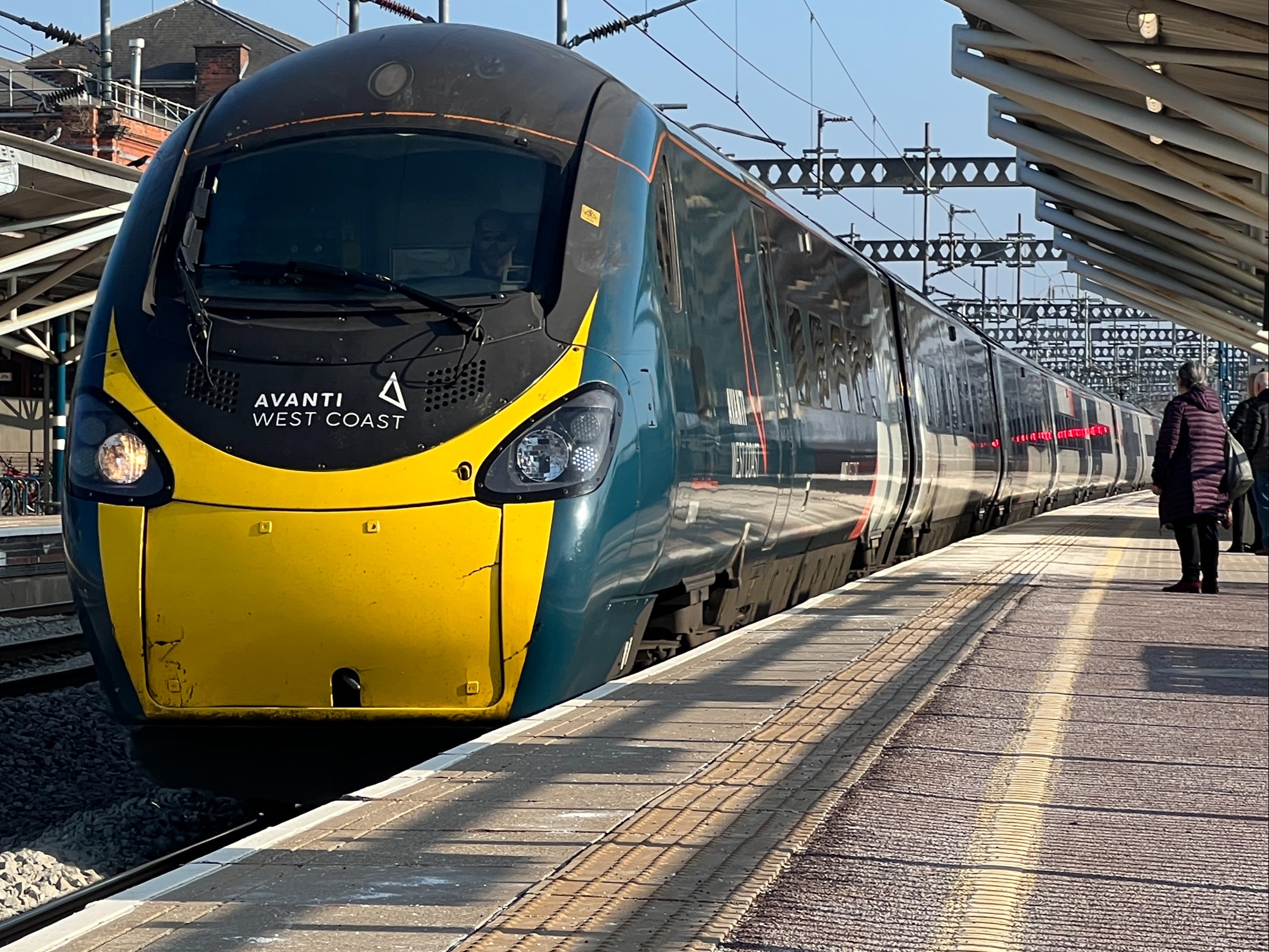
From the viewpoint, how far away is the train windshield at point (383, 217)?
247 inches

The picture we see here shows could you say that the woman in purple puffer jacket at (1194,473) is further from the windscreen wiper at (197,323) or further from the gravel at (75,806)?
the windscreen wiper at (197,323)

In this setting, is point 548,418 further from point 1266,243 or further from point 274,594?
point 1266,243

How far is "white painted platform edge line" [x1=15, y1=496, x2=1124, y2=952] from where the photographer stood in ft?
11.1

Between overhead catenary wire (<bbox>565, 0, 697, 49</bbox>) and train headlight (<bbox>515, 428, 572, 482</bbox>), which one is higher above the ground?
overhead catenary wire (<bbox>565, 0, 697, 49</bbox>)

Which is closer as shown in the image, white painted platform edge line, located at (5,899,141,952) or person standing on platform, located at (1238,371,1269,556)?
white painted platform edge line, located at (5,899,141,952)

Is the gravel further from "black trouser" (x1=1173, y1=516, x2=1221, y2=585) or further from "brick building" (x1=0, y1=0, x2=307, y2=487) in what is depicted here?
"brick building" (x1=0, y1=0, x2=307, y2=487)

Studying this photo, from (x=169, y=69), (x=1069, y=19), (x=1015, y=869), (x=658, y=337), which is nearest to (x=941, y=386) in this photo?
(x=1069, y=19)

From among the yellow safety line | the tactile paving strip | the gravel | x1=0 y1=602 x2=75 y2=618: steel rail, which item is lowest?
the gravel

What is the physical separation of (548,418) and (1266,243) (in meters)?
15.6

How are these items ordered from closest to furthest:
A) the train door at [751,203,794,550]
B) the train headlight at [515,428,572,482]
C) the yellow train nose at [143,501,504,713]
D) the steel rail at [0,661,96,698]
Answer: the yellow train nose at [143,501,504,713], the train headlight at [515,428,572,482], the train door at [751,203,794,550], the steel rail at [0,661,96,698]

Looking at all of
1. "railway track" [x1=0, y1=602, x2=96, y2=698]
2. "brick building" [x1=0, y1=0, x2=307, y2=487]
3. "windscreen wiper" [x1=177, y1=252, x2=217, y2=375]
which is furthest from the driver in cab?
"brick building" [x1=0, y1=0, x2=307, y2=487]

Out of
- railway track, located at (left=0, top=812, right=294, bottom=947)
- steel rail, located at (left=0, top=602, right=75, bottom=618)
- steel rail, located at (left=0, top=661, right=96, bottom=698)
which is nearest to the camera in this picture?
railway track, located at (left=0, top=812, right=294, bottom=947)

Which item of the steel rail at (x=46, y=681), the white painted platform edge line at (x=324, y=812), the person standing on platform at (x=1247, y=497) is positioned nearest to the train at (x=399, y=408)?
the white painted platform edge line at (x=324, y=812)

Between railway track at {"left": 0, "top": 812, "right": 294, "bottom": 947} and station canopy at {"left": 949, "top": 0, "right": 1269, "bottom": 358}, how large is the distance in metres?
9.20
